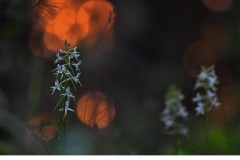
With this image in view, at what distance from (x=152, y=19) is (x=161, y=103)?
2.20ft

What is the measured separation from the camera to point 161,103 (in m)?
3.33

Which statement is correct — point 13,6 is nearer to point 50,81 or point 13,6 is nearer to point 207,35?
point 50,81

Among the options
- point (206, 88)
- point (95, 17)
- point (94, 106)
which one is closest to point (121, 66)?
point (95, 17)

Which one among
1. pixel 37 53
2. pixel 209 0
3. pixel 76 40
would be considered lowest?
pixel 37 53

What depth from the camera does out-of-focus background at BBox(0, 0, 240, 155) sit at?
2.33 meters

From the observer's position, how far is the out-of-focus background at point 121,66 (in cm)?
233

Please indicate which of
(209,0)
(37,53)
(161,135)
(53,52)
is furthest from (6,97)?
(209,0)

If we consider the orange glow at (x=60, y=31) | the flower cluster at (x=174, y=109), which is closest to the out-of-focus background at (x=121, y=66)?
the orange glow at (x=60, y=31)

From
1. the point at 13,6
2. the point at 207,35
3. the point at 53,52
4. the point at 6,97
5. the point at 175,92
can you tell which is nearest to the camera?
the point at 175,92

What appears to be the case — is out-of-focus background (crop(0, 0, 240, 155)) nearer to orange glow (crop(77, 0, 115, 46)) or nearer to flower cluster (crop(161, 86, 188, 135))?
orange glow (crop(77, 0, 115, 46))

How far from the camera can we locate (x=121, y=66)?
357 centimetres

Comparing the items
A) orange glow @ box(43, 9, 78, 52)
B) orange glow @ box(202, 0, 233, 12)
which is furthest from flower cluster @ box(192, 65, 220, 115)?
orange glow @ box(202, 0, 233, 12)

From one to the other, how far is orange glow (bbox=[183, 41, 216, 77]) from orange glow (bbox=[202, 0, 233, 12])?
8.6 inches

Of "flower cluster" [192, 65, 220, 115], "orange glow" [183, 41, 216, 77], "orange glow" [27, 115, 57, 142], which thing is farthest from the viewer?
"orange glow" [183, 41, 216, 77]
